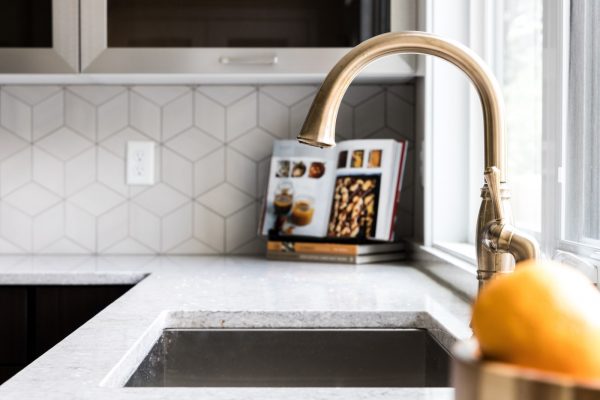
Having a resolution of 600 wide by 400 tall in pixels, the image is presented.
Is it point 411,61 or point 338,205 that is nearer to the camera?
point 411,61

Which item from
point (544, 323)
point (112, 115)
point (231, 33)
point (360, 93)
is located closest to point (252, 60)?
point (231, 33)

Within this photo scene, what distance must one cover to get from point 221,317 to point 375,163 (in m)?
0.79

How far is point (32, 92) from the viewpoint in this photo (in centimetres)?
193

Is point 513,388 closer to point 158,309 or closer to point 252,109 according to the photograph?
point 158,309

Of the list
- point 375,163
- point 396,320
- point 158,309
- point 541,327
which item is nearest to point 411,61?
point 375,163

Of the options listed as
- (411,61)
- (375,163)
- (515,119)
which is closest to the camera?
(515,119)

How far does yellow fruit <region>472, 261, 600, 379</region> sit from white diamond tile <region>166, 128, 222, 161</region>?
164 cm

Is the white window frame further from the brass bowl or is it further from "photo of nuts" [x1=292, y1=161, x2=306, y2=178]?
"photo of nuts" [x1=292, y1=161, x2=306, y2=178]

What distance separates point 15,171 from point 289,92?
2.76ft

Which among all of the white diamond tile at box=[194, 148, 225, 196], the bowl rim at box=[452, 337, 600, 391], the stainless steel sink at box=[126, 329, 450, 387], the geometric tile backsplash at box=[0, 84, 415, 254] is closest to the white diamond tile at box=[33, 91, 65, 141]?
the geometric tile backsplash at box=[0, 84, 415, 254]

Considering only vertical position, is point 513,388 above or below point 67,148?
below

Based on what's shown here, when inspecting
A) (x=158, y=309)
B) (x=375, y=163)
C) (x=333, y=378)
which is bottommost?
(x=333, y=378)

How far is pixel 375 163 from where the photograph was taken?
1.76 meters

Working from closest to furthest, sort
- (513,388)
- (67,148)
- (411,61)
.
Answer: (513,388), (411,61), (67,148)
